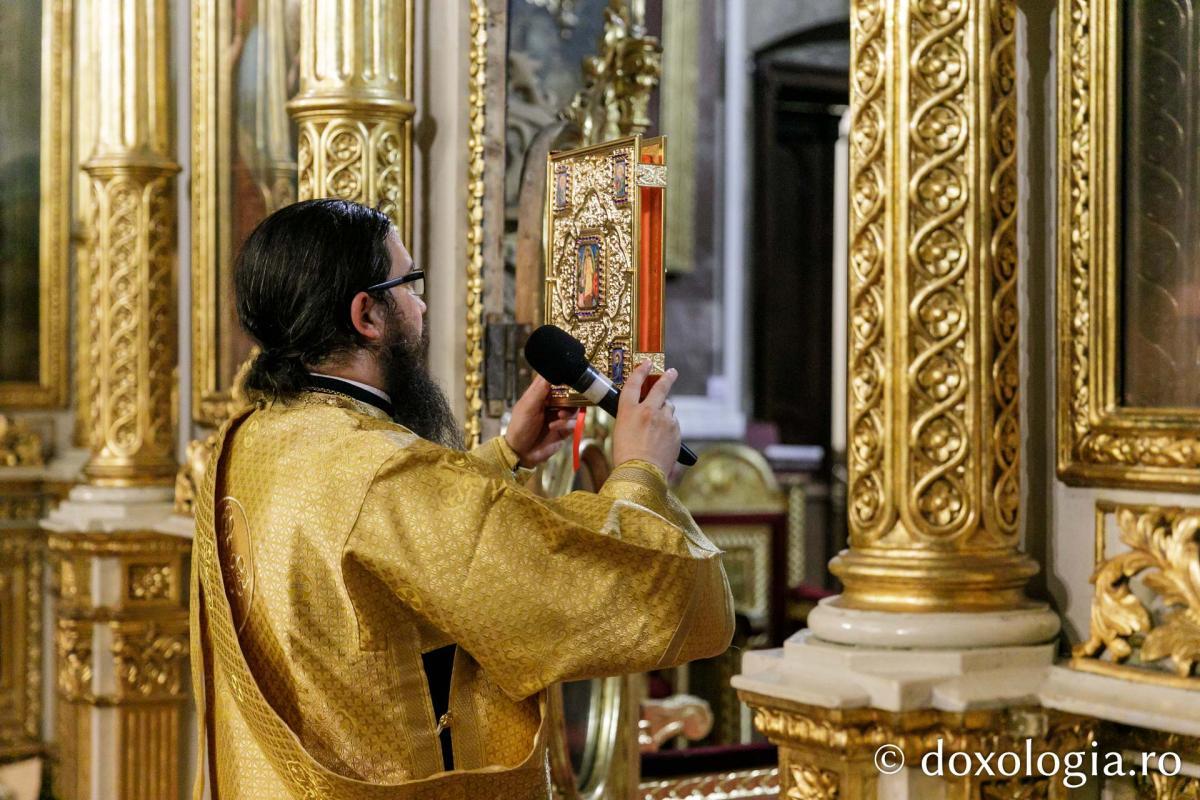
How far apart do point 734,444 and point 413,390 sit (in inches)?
179

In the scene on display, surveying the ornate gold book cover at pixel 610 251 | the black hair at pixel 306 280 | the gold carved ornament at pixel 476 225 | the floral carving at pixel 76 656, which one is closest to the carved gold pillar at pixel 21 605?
the floral carving at pixel 76 656

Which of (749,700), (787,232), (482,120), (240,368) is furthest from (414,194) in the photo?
(787,232)

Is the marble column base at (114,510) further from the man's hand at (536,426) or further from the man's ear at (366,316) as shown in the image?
the man's ear at (366,316)

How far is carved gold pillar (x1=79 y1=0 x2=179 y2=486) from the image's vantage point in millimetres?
4785

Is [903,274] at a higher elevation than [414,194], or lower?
lower

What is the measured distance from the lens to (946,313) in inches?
92.1

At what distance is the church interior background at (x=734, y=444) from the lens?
2.30 m

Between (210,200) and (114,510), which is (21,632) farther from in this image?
(210,200)

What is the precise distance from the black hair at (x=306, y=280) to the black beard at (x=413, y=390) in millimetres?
52

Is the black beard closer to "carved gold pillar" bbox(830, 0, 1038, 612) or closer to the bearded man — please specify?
the bearded man

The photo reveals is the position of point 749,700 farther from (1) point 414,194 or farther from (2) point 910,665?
(1) point 414,194

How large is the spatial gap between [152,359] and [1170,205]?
3236mm

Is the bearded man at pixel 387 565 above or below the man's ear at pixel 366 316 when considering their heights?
below

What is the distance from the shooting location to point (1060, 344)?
2.42m
